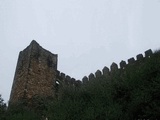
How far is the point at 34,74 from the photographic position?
13.0 metres

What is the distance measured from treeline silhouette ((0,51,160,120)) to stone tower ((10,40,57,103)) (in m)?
0.49

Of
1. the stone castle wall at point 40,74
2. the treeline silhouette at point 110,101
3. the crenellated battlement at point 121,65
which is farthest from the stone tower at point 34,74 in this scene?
the crenellated battlement at point 121,65

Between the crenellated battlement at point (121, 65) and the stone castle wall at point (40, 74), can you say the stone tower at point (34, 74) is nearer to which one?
the stone castle wall at point (40, 74)

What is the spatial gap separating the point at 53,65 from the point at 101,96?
4243 mm

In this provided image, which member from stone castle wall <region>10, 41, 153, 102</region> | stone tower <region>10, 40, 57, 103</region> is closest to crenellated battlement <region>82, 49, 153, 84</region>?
stone castle wall <region>10, 41, 153, 102</region>

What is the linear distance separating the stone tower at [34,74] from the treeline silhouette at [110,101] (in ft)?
1.61

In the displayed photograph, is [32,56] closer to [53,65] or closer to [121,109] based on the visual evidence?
[53,65]

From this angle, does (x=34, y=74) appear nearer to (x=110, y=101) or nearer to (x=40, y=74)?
(x=40, y=74)

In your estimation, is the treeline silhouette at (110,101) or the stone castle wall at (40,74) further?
the stone castle wall at (40,74)

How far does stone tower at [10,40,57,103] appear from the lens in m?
12.6

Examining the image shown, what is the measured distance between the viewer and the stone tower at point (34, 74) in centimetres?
1258

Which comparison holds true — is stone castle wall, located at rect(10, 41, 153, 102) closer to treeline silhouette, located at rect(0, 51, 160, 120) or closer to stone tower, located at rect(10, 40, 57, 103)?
stone tower, located at rect(10, 40, 57, 103)

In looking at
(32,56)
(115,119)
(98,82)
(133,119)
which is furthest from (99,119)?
(32,56)

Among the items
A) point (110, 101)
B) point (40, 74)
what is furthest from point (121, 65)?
point (40, 74)
